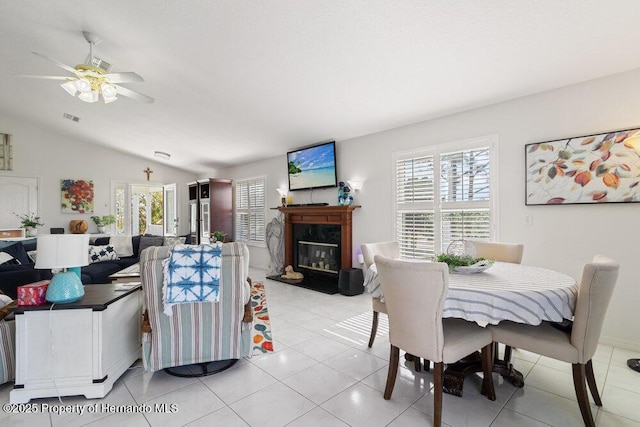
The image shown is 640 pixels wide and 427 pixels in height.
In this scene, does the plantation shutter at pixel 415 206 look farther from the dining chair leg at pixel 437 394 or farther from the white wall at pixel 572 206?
the dining chair leg at pixel 437 394

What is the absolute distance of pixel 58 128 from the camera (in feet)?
22.1

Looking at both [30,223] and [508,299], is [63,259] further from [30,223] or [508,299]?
[30,223]

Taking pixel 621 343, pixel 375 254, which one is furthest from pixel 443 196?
pixel 621 343

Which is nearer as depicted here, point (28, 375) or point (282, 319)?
point (28, 375)

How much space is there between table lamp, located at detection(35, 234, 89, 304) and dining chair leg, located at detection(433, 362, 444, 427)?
2.37 m

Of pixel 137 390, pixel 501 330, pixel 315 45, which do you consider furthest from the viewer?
pixel 315 45

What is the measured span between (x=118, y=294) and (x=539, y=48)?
12.4ft

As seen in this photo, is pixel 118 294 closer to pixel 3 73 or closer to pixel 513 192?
pixel 513 192

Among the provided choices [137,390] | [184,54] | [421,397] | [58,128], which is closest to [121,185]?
[58,128]

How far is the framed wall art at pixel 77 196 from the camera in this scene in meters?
7.12

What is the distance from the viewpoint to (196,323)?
2.22m

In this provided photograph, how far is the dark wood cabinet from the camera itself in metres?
7.33

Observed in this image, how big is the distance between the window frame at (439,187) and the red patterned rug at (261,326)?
2.08 metres

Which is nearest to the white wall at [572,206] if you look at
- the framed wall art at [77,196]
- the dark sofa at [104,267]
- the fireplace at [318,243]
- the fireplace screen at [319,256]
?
the fireplace at [318,243]
